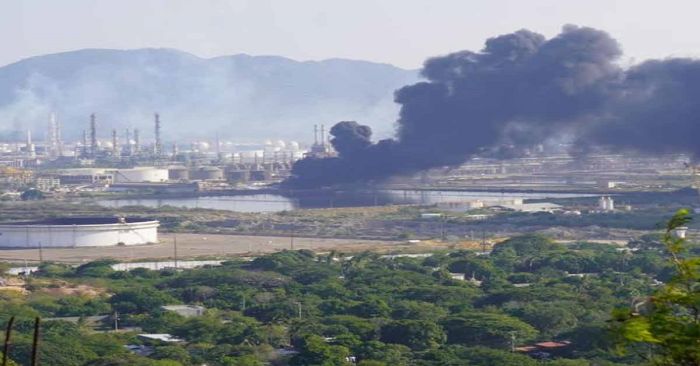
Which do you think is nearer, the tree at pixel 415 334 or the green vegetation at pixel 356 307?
the green vegetation at pixel 356 307

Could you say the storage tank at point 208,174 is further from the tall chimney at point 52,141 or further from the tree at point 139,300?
the tree at point 139,300

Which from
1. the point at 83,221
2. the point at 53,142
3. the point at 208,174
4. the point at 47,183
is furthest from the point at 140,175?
the point at 53,142

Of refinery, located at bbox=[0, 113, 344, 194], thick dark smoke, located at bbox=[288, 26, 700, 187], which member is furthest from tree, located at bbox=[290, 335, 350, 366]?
refinery, located at bbox=[0, 113, 344, 194]

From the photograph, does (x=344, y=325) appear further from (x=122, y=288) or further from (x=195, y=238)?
(x=195, y=238)

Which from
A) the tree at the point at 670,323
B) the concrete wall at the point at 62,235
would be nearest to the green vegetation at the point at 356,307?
the tree at the point at 670,323

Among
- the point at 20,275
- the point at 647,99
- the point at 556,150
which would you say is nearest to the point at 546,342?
the point at 20,275

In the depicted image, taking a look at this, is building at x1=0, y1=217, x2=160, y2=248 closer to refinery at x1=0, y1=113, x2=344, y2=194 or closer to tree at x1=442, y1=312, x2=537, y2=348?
tree at x1=442, y1=312, x2=537, y2=348
